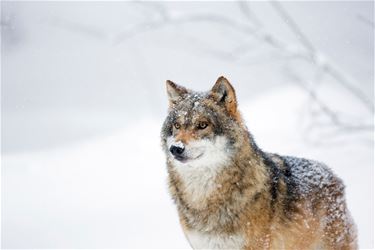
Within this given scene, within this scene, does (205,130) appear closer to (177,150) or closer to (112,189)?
(177,150)

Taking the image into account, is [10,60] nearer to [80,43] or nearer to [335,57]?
[80,43]

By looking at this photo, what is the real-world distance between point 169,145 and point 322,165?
177 centimetres

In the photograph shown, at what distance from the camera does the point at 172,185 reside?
4.99 meters

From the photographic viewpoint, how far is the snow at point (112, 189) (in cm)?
863

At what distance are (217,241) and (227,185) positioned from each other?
18.7 inches

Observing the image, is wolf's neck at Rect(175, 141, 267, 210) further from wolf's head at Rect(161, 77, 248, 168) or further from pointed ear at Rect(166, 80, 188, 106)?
pointed ear at Rect(166, 80, 188, 106)

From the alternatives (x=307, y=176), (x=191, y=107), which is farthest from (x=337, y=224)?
(x=191, y=107)

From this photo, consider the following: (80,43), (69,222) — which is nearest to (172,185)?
(69,222)

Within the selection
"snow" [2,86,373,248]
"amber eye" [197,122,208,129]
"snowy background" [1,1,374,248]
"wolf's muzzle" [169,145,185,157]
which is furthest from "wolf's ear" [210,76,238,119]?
"snow" [2,86,373,248]

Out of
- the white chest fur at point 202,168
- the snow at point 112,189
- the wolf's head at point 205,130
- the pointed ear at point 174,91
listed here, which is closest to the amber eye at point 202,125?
the wolf's head at point 205,130

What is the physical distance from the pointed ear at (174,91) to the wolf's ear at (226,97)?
0.37 m

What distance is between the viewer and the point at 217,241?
4.59m

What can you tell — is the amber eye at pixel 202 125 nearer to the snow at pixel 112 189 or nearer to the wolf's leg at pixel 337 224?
the wolf's leg at pixel 337 224

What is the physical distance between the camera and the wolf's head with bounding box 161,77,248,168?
14.8 feet
